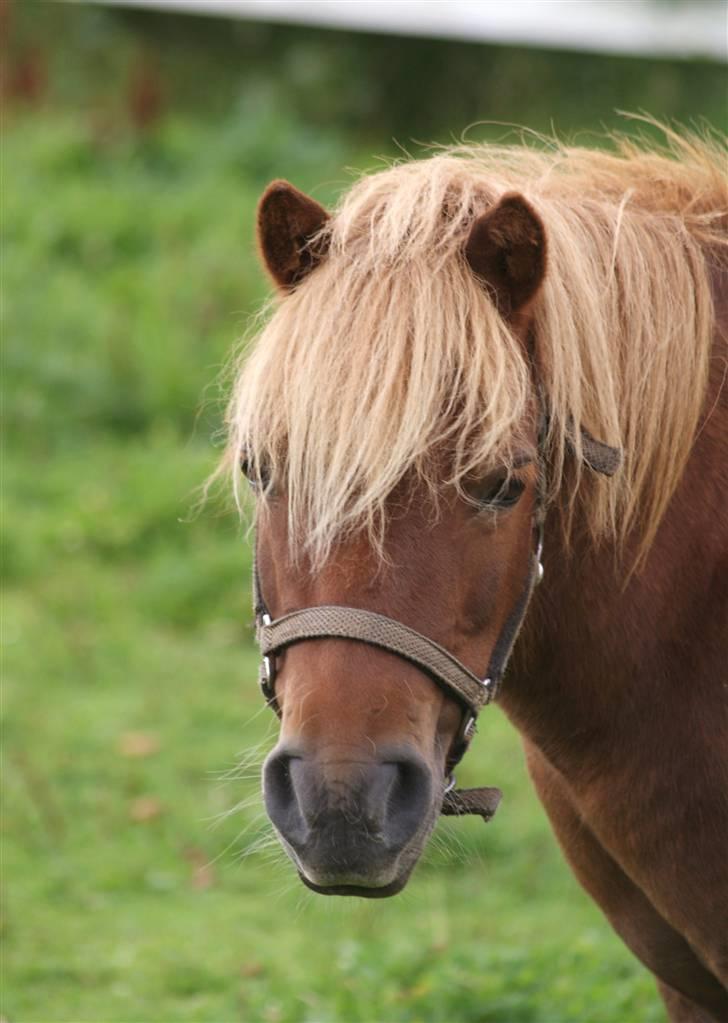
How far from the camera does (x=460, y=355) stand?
2.21 meters

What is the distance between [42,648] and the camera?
6.14 metres

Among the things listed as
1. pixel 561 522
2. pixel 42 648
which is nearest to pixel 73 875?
pixel 42 648

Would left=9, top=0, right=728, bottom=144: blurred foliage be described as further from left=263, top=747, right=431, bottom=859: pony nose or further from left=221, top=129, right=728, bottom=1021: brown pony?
left=263, top=747, right=431, bottom=859: pony nose

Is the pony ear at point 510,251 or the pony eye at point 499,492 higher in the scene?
the pony ear at point 510,251

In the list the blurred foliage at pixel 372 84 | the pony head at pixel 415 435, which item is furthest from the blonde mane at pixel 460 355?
the blurred foliage at pixel 372 84

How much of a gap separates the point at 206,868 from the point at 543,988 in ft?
4.85

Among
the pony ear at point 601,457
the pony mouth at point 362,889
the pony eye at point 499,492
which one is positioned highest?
the pony ear at point 601,457

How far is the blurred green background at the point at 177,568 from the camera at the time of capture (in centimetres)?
411

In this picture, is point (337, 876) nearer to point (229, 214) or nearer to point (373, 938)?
point (373, 938)

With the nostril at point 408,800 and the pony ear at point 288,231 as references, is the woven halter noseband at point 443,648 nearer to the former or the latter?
the nostril at point 408,800

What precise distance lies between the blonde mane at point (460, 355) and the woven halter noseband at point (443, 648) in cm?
8

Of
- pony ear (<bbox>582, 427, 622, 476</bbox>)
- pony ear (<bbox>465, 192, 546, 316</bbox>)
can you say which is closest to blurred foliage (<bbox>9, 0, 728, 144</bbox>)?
pony ear (<bbox>465, 192, 546, 316</bbox>)

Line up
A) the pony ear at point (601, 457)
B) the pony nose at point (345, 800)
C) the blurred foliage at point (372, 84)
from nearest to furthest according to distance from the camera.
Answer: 1. the pony nose at point (345, 800)
2. the pony ear at point (601, 457)
3. the blurred foliage at point (372, 84)

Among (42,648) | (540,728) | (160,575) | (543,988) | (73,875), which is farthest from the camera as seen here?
(160,575)
